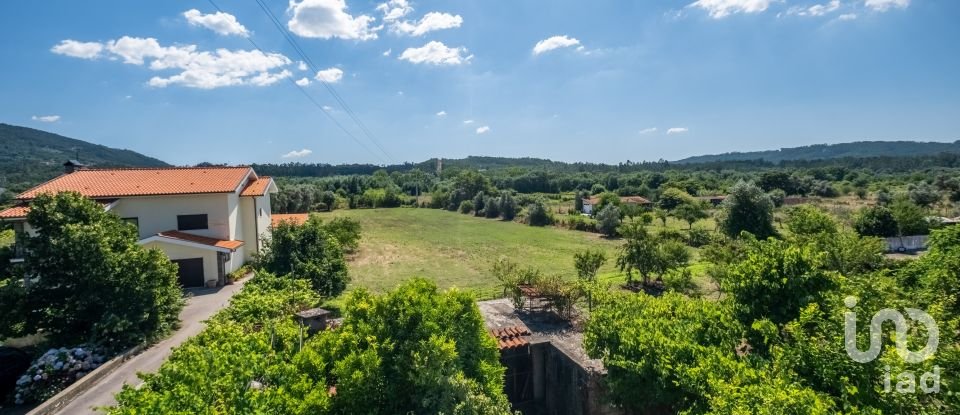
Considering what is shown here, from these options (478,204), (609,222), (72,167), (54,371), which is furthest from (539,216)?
(54,371)

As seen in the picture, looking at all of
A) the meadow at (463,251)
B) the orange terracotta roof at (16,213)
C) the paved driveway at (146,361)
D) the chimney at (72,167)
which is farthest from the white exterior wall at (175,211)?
the meadow at (463,251)

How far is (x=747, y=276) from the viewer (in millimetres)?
9812

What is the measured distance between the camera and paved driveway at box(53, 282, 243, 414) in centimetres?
1149

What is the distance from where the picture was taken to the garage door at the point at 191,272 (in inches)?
861

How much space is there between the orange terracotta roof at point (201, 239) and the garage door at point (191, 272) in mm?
1008

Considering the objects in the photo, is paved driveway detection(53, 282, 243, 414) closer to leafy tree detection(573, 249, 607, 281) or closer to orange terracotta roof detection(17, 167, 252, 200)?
orange terracotta roof detection(17, 167, 252, 200)

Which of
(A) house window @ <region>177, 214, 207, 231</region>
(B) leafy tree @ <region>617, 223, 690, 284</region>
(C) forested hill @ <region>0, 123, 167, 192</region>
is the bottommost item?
(B) leafy tree @ <region>617, 223, 690, 284</region>

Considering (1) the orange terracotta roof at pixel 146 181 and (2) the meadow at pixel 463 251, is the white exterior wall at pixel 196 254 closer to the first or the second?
(1) the orange terracotta roof at pixel 146 181

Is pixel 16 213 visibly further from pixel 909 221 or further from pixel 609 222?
pixel 909 221

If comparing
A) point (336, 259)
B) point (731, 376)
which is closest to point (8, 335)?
point (336, 259)

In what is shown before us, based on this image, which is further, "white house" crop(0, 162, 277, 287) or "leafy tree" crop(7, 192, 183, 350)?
"white house" crop(0, 162, 277, 287)

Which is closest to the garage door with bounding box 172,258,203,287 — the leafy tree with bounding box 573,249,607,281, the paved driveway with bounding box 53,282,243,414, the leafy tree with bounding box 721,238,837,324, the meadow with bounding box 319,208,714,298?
the paved driveway with bounding box 53,282,243,414

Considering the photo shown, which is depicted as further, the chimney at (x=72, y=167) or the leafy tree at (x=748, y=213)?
the leafy tree at (x=748, y=213)

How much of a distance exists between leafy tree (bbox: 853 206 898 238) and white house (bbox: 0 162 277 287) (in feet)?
154
